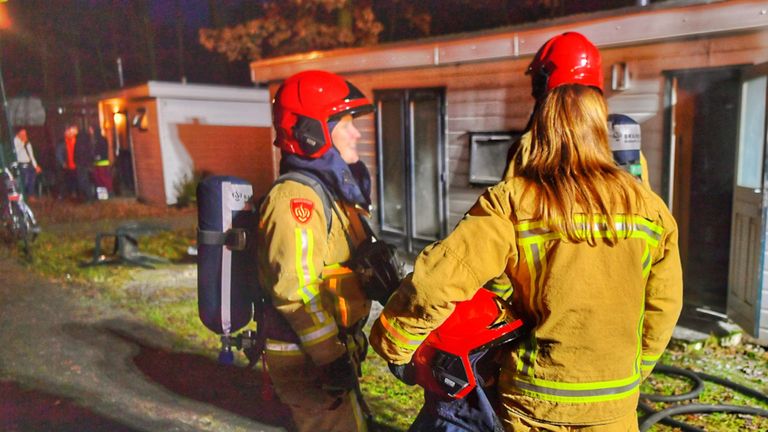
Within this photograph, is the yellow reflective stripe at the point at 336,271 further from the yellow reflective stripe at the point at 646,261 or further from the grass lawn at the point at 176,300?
the grass lawn at the point at 176,300

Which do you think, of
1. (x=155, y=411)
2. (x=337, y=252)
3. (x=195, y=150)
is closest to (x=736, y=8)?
(x=337, y=252)

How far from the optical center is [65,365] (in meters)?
4.38

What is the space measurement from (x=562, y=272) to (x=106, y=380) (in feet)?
12.6

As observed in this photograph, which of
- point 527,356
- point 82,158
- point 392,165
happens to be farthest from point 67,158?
point 527,356

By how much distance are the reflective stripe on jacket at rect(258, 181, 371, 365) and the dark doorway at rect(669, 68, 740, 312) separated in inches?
156

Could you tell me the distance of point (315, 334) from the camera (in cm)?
206

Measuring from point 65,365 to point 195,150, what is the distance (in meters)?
8.30

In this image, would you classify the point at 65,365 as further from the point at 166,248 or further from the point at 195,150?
the point at 195,150

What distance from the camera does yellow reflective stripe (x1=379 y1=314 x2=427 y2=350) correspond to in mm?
1504

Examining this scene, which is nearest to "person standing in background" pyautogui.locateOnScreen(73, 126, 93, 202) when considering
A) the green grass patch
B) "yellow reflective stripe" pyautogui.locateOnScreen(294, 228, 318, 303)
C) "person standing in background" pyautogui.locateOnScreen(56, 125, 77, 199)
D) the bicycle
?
"person standing in background" pyautogui.locateOnScreen(56, 125, 77, 199)

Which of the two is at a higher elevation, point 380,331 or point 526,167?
point 526,167

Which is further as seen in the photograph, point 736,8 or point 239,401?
point 736,8

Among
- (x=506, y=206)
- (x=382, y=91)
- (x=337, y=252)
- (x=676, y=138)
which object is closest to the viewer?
(x=506, y=206)

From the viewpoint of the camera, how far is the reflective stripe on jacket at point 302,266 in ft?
6.54
